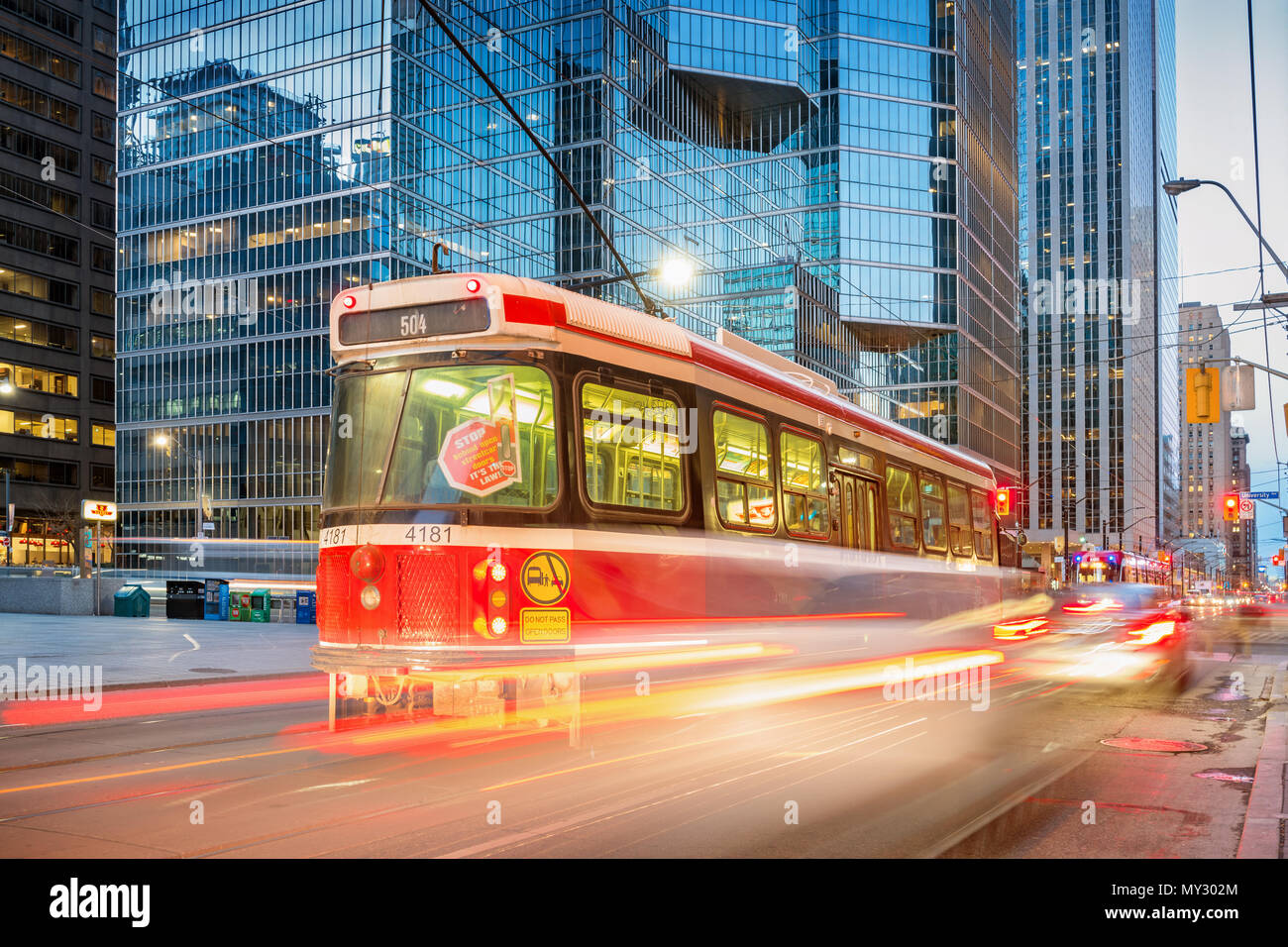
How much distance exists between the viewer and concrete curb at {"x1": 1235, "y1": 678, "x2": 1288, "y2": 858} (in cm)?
638

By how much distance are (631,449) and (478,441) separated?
58.4 inches

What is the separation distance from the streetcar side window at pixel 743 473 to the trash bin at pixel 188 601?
2943 centimetres

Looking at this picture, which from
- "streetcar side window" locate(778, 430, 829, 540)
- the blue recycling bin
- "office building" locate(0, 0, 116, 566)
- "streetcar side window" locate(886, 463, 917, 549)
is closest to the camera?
"streetcar side window" locate(778, 430, 829, 540)

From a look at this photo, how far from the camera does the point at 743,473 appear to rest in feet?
36.6

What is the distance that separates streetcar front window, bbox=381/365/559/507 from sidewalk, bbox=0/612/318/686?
7900mm

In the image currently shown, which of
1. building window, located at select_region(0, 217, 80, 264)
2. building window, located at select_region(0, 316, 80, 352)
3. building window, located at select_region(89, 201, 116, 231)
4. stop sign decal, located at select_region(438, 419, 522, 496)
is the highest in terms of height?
building window, located at select_region(89, 201, 116, 231)

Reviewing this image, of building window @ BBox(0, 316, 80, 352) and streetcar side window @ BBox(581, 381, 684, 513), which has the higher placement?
building window @ BBox(0, 316, 80, 352)

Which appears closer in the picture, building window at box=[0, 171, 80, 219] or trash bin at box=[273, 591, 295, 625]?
trash bin at box=[273, 591, 295, 625]

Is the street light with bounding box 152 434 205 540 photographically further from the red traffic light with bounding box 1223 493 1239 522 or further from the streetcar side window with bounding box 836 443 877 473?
the streetcar side window with bounding box 836 443 877 473

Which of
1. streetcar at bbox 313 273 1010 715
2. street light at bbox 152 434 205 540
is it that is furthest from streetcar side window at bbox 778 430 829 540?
street light at bbox 152 434 205 540

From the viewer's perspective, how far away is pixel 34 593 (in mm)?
37469

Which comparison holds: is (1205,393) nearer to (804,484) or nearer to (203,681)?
(804,484)

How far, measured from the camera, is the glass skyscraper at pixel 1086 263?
457 feet

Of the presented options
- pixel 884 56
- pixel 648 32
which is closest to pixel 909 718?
pixel 648 32
